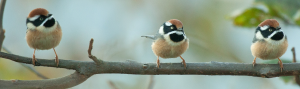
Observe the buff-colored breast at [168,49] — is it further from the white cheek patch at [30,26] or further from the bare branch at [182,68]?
the white cheek patch at [30,26]

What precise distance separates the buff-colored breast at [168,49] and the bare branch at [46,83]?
714mm

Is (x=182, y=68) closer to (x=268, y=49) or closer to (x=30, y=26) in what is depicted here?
(x=268, y=49)

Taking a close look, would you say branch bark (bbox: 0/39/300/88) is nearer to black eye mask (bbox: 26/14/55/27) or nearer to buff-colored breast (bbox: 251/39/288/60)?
buff-colored breast (bbox: 251/39/288/60)

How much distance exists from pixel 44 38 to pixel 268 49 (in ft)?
5.81

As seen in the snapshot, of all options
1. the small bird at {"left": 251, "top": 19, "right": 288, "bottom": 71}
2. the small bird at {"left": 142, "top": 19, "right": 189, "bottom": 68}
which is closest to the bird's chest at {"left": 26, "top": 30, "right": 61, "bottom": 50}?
the small bird at {"left": 142, "top": 19, "right": 189, "bottom": 68}

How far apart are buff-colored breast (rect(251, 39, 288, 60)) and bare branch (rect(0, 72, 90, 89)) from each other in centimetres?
143

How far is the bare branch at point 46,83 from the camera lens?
184 centimetres

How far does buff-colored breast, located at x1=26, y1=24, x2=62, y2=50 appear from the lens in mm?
2088

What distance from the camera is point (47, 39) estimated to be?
2.10m

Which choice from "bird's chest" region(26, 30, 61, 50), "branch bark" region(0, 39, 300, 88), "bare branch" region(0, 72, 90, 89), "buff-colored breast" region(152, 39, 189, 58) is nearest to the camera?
"bare branch" region(0, 72, 90, 89)

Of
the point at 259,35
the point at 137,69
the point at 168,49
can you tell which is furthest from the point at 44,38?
the point at 259,35

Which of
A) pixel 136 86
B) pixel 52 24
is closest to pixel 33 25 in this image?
pixel 52 24

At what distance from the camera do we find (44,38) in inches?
82.6

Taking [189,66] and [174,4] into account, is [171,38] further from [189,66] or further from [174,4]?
[174,4]
